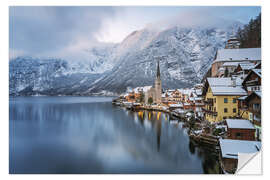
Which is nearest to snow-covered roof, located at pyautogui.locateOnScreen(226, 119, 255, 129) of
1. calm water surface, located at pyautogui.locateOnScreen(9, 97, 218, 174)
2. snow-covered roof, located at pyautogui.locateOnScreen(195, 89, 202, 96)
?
calm water surface, located at pyautogui.locateOnScreen(9, 97, 218, 174)

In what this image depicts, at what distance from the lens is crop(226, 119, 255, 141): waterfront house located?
187 inches

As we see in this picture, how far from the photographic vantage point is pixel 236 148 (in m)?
4.18

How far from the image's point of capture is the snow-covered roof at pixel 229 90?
689 cm

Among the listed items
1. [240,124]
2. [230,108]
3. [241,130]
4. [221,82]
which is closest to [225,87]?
[221,82]

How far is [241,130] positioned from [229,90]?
290 cm

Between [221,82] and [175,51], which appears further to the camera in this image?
[175,51]

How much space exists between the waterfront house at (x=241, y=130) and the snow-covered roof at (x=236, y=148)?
0.47 m

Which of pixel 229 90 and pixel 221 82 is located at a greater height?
pixel 221 82

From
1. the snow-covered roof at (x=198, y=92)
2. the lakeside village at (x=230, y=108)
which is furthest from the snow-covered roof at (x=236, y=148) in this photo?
the snow-covered roof at (x=198, y=92)

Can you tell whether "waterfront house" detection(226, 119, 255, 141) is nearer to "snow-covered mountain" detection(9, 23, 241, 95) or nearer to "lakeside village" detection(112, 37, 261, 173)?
"lakeside village" detection(112, 37, 261, 173)

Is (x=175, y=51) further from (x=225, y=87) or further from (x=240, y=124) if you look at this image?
(x=240, y=124)
